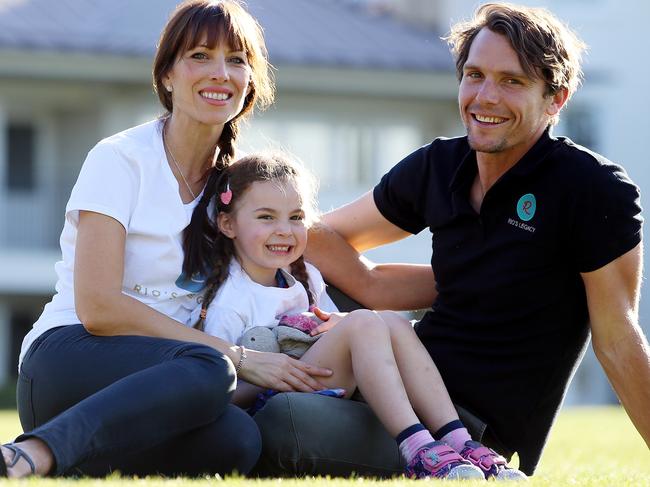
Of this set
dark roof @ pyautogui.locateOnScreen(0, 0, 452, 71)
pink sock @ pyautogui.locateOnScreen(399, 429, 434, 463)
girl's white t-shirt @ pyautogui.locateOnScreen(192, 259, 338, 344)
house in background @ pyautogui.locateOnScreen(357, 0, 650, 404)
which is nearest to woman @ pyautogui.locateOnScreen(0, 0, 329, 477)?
girl's white t-shirt @ pyautogui.locateOnScreen(192, 259, 338, 344)

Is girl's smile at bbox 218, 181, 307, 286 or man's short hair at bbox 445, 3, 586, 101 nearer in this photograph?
man's short hair at bbox 445, 3, 586, 101

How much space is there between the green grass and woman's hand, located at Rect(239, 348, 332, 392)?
58 cm

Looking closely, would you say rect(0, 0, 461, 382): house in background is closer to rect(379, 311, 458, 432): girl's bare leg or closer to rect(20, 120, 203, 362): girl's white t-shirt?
rect(20, 120, 203, 362): girl's white t-shirt

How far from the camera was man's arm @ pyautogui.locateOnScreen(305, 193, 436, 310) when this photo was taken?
236 inches

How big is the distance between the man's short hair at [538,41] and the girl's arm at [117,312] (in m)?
1.38

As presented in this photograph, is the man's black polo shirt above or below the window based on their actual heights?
above

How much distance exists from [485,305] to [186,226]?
3.78 feet

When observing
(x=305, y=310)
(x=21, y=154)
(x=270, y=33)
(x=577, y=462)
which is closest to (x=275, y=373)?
(x=305, y=310)

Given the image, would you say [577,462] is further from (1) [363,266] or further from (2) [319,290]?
(2) [319,290]

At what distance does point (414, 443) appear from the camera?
15.8 ft

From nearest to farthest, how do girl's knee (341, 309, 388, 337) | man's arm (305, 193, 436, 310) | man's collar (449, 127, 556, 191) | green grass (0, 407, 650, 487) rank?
green grass (0, 407, 650, 487) → girl's knee (341, 309, 388, 337) → man's collar (449, 127, 556, 191) → man's arm (305, 193, 436, 310)

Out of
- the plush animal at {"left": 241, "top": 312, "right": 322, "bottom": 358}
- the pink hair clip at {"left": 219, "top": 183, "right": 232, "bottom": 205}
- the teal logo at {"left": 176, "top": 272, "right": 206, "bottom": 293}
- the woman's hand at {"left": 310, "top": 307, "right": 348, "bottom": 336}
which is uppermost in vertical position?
the pink hair clip at {"left": 219, "top": 183, "right": 232, "bottom": 205}

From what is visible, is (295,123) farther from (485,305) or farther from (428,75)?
(485,305)

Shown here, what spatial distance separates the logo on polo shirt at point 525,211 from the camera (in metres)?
5.15
